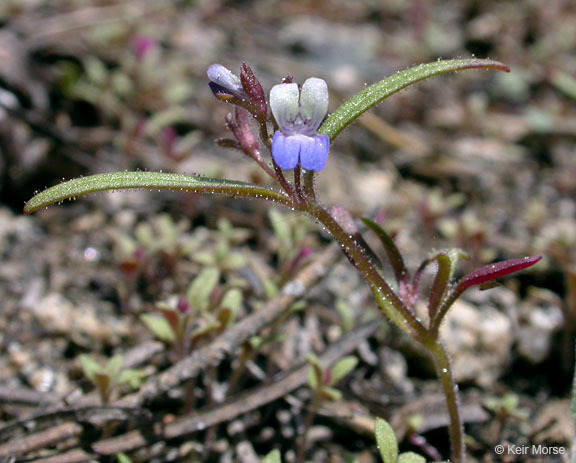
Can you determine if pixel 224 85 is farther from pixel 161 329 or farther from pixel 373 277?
pixel 161 329

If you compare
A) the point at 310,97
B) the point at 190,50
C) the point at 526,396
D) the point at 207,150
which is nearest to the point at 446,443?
the point at 526,396

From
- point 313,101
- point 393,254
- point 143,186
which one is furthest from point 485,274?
point 143,186

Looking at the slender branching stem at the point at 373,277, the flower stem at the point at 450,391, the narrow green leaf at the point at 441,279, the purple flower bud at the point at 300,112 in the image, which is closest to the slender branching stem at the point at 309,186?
the slender branching stem at the point at 373,277

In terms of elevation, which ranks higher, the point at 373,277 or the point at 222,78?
the point at 222,78

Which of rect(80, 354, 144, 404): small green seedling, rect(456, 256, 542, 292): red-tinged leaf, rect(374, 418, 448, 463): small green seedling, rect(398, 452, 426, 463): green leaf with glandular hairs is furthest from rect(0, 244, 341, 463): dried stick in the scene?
rect(456, 256, 542, 292): red-tinged leaf

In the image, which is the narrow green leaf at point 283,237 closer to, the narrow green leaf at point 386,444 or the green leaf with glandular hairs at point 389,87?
the green leaf with glandular hairs at point 389,87

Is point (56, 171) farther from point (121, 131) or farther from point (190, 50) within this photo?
point (190, 50)

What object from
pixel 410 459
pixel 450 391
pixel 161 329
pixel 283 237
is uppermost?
pixel 283 237
